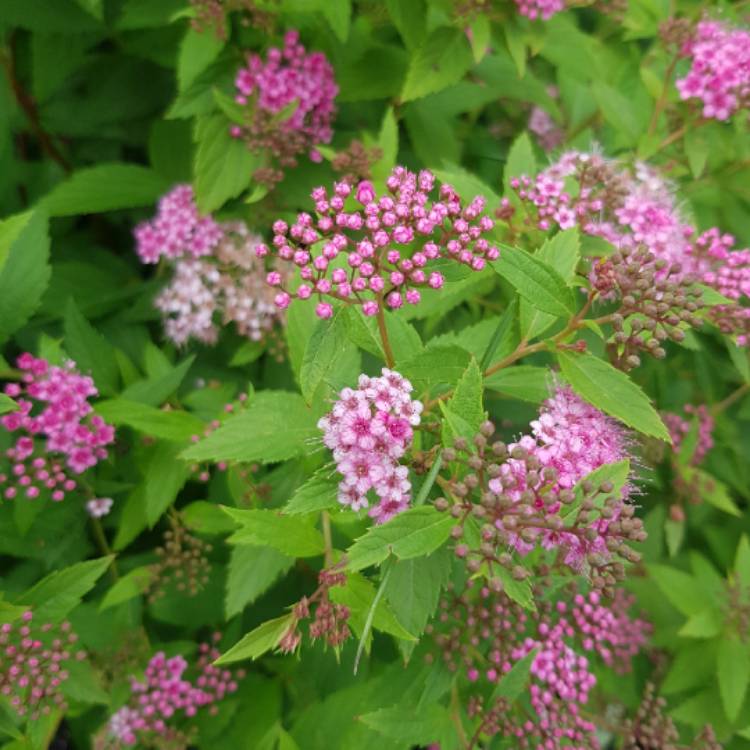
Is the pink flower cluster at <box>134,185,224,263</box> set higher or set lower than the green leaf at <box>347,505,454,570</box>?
lower

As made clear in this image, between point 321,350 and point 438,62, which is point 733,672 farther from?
point 438,62

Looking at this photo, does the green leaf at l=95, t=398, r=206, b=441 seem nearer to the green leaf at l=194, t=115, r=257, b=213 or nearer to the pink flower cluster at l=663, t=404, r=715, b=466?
the green leaf at l=194, t=115, r=257, b=213

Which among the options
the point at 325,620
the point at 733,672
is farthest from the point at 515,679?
the point at 733,672

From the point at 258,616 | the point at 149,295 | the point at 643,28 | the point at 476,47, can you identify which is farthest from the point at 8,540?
the point at 643,28

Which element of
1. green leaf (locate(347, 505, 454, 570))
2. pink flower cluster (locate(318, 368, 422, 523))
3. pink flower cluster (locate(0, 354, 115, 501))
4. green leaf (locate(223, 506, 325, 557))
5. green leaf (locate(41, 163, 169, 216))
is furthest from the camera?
green leaf (locate(41, 163, 169, 216))

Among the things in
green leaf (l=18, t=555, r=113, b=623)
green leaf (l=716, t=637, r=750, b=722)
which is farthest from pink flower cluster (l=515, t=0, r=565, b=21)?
green leaf (l=716, t=637, r=750, b=722)

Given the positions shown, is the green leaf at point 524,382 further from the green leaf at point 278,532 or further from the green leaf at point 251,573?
the green leaf at point 251,573

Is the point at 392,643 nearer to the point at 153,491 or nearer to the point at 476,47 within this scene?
the point at 153,491
